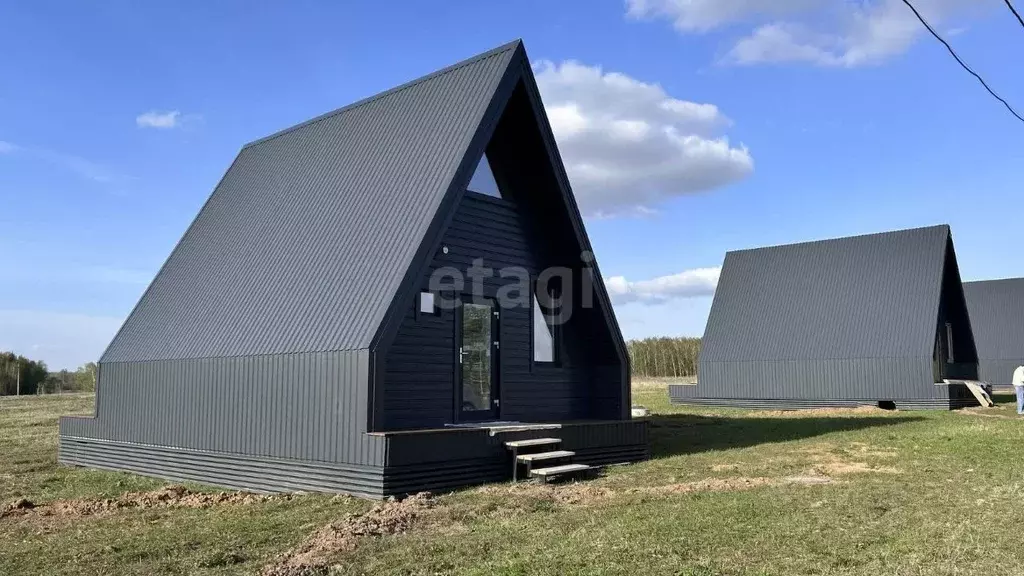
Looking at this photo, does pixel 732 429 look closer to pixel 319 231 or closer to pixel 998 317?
pixel 319 231

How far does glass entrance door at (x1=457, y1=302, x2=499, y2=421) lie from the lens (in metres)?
12.9

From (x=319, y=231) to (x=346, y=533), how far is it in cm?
659

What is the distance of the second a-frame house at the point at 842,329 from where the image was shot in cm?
2823

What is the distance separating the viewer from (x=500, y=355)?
13492mm

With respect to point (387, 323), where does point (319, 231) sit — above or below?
above

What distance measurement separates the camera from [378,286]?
11.3 metres

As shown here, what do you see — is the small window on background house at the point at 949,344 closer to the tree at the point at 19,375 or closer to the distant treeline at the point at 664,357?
the distant treeline at the point at 664,357

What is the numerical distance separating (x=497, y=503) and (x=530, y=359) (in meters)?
4.68

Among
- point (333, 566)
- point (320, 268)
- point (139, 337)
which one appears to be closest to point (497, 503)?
point (333, 566)

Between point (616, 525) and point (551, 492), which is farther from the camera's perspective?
point (551, 492)

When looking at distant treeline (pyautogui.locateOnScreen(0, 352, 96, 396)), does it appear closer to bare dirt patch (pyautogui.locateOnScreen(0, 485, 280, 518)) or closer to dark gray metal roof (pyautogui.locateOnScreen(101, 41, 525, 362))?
dark gray metal roof (pyautogui.locateOnScreen(101, 41, 525, 362))

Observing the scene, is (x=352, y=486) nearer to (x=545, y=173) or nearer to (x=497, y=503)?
(x=497, y=503)

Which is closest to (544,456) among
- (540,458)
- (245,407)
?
(540,458)

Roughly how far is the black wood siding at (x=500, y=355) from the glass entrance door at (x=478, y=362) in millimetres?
172
